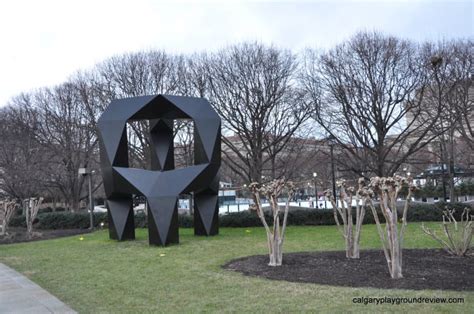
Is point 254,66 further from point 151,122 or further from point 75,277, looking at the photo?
point 75,277

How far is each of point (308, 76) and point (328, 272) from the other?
739 inches

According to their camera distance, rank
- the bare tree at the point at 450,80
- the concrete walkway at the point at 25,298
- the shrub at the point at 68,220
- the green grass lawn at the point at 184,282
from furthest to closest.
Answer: the shrub at the point at 68,220
the bare tree at the point at 450,80
the concrete walkway at the point at 25,298
the green grass lawn at the point at 184,282

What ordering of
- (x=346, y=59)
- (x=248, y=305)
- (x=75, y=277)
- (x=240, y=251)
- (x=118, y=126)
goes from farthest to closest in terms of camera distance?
(x=346, y=59) < (x=118, y=126) < (x=240, y=251) < (x=75, y=277) < (x=248, y=305)

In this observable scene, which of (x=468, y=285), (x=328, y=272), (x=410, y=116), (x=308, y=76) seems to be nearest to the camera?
(x=468, y=285)

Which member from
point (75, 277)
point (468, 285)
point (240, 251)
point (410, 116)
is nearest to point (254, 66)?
point (410, 116)

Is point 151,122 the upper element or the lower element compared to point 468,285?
upper

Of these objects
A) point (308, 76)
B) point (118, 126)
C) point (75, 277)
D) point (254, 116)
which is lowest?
point (75, 277)

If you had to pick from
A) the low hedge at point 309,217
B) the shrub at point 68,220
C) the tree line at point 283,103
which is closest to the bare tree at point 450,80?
the tree line at point 283,103

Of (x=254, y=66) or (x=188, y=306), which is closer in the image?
(x=188, y=306)

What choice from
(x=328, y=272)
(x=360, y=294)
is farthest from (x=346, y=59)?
(x=360, y=294)

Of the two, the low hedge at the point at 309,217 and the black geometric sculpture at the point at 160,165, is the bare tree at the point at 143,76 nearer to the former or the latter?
the low hedge at the point at 309,217

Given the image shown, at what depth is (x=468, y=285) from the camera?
711 centimetres

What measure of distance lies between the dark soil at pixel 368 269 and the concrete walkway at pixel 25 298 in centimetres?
344

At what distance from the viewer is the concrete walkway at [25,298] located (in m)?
6.93
